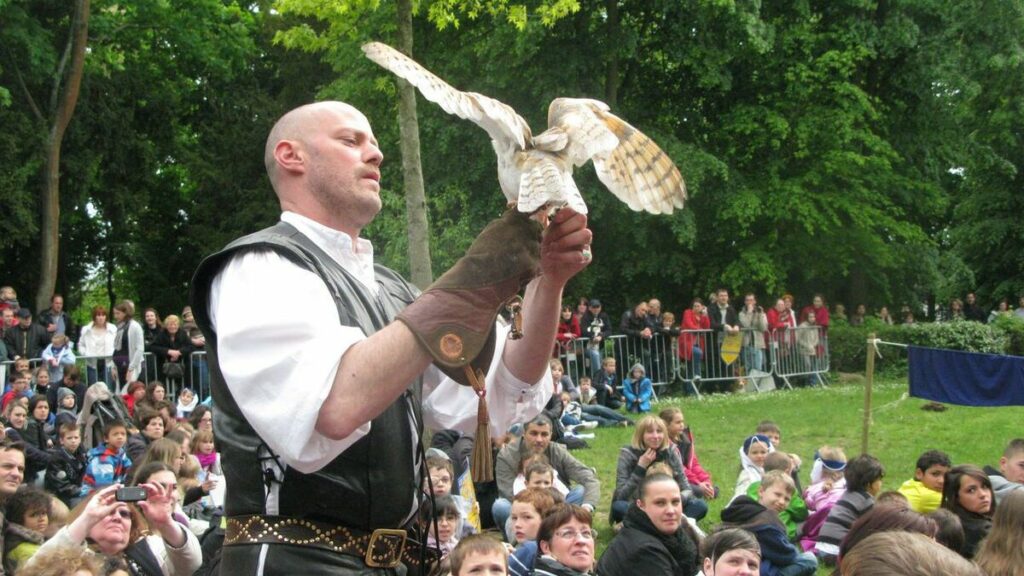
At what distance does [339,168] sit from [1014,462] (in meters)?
5.87

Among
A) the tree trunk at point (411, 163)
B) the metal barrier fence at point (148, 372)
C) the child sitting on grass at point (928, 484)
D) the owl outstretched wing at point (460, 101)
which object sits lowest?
the child sitting on grass at point (928, 484)

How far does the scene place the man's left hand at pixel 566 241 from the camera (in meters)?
2.41

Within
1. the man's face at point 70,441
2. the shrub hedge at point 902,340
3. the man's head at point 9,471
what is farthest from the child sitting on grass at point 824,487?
the shrub hedge at point 902,340

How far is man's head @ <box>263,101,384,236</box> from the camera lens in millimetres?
2555

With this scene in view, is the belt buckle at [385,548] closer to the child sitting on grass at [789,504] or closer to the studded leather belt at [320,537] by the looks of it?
the studded leather belt at [320,537]

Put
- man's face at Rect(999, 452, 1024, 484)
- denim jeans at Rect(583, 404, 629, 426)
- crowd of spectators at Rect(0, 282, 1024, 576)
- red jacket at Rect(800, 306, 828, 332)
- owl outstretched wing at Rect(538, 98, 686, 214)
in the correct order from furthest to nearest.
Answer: red jacket at Rect(800, 306, 828, 332) → denim jeans at Rect(583, 404, 629, 426) → man's face at Rect(999, 452, 1024, 484) → crowd of spectators at Rect(0, 282, 1024, 576) → owl outstretched wing at Rect(538, 98, 686, 214)

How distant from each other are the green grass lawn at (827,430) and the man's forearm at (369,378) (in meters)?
7.41

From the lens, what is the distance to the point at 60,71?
19.1 m

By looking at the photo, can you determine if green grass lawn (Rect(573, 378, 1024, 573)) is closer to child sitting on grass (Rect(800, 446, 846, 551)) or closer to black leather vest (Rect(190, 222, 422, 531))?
child sitting on grass (Rect(800, 446, 846, 551))

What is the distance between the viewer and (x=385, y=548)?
94.4 inches

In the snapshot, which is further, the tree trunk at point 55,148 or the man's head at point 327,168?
the tree trunk at point 55,148

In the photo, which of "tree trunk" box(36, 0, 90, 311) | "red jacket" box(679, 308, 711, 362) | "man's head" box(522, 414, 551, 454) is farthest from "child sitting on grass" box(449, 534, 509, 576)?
"tree trunk" box(36, 0, 90, 311)

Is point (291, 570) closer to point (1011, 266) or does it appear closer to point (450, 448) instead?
point (450, 448)

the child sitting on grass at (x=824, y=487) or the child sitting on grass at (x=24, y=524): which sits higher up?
the child sitting on grass at (x=24, y=524)
